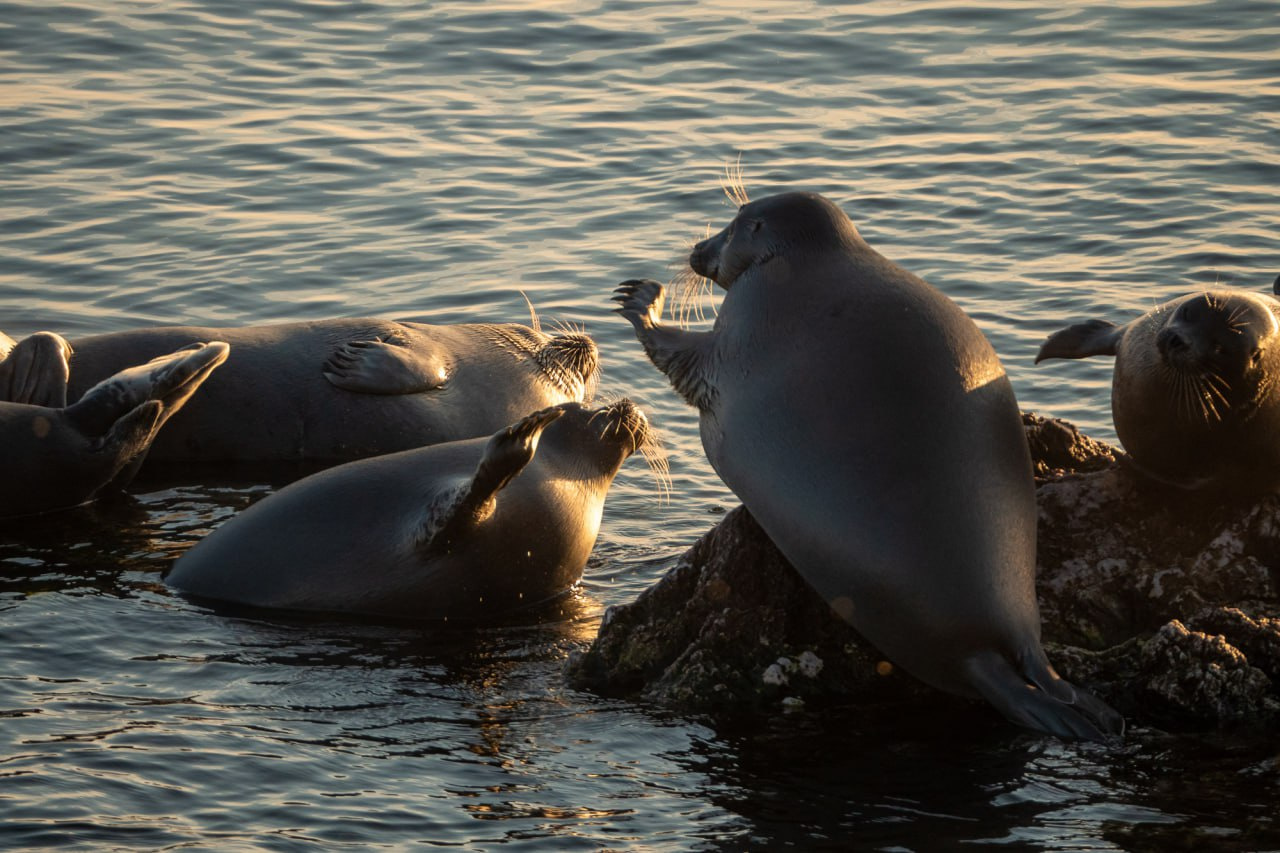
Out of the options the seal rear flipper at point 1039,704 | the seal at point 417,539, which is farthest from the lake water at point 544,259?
the seal at point 417,539

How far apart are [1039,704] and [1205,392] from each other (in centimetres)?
127

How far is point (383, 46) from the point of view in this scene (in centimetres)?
2033

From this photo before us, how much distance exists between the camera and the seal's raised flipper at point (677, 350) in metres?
7.12

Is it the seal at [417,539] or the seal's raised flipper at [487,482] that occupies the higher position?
the seal's raised flipper at [487,482]

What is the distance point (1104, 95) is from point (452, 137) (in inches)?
244

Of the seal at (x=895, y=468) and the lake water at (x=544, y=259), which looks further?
the seal at (x=895, y=468)

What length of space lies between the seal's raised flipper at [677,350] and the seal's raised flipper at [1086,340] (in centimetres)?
148

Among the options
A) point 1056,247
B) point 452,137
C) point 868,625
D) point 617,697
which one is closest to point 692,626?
point 617,697

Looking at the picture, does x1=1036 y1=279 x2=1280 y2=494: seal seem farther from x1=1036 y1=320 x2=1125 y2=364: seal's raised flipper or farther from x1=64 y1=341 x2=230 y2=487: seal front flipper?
x1=64 y1=341 x2=230 y2=487: seal front flipper

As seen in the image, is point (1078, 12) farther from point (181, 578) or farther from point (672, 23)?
point (181, 578)

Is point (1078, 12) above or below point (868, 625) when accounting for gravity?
above

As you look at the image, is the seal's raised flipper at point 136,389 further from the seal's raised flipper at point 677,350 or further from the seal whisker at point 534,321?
the seal's raised flipper at point 677,350

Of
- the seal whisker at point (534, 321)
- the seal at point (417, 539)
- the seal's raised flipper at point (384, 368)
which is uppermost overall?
the seal whisker at point (534, 321)

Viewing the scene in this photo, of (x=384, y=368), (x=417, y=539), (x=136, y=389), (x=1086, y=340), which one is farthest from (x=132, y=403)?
(x=1086, y=340)
